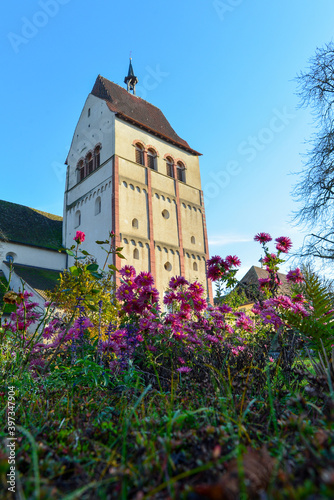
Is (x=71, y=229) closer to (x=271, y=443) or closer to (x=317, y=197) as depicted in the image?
(x=317, y=197)

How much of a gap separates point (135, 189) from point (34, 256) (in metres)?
6.91

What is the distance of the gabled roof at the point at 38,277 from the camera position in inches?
562

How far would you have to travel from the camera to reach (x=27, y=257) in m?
18.1

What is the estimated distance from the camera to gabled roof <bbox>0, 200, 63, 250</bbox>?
18.5 metres

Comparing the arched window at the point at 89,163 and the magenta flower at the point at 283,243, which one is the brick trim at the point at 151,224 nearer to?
the arched window at the point at 89,163

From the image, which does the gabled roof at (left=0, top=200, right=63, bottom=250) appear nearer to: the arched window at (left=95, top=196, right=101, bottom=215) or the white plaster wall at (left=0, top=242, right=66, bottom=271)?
the white plaster wall at (left=0, top=242, right=66, bottom=271)

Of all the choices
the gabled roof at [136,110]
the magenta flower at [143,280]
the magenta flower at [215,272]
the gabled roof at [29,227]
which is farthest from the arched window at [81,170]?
the magenta flower at [143,280]

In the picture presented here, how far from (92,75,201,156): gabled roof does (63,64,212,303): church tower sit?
0.07 metres

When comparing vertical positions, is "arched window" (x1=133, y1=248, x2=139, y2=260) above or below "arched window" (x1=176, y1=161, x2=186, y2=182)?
below

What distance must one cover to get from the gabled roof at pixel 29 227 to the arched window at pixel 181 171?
8.77 metres

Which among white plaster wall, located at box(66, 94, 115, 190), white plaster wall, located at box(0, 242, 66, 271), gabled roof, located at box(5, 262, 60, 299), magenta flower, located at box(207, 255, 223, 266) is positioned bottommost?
magenta flower, located at box(207, 255, 223, 266)

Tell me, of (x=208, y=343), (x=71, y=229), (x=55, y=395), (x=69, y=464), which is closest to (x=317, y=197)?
(x=208, y=343)

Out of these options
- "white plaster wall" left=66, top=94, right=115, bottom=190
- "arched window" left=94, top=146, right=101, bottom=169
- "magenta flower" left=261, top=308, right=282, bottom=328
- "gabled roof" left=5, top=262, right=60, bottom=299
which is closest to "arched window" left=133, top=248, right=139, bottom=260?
"gabled roof" left=5, top=262, right=60, bottom=299

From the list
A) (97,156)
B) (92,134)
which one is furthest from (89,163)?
(92,134)
